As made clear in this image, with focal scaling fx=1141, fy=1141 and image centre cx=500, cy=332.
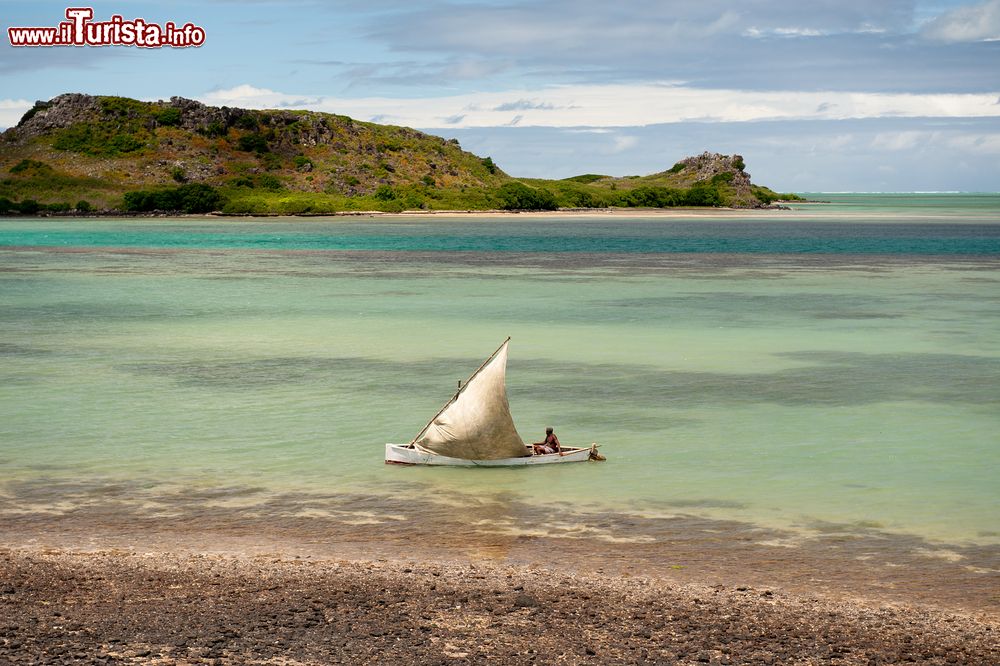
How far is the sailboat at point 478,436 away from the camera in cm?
1866

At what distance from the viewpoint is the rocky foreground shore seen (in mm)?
10727

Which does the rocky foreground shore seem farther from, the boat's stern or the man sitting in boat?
the man sitting in boat

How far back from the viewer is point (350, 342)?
1401 inches

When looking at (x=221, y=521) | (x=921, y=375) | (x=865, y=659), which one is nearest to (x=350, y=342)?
(x=921, y=375)

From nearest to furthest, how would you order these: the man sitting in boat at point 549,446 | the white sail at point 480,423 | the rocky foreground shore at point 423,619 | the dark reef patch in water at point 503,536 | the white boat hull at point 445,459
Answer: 1. the rocky foreground shore at point 423,619
2. the dark reef patch in water at point 503,536
3. the white sail at point 480,423
4. the white boat hull at point 445,459
5. the man sitting in boat at point 549,446

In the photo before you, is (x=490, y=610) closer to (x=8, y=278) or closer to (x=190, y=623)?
(x=190, y=623)

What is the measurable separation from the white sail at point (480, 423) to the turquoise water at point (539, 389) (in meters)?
0.51

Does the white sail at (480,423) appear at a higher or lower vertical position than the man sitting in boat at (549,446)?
higher

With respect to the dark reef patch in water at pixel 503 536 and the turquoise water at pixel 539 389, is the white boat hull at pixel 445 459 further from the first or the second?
Result: the dark reef patch in water at pixel 503 536

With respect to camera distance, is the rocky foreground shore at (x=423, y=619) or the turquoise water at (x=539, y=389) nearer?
the rocky foreground shore at (x=423, y=619)

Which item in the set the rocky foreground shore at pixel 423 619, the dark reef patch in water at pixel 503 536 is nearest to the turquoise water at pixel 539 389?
the dark reef patch in water at pixel 503 536

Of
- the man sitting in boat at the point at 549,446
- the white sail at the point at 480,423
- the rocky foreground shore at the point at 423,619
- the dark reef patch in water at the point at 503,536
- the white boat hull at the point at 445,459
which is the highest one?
the white sail at the point at 480,423

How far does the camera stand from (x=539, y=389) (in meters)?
27.1

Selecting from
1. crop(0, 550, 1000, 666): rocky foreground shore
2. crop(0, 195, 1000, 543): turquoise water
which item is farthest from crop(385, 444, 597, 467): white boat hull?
crop(0, 550, 1000, 666): rocky foreground shore
